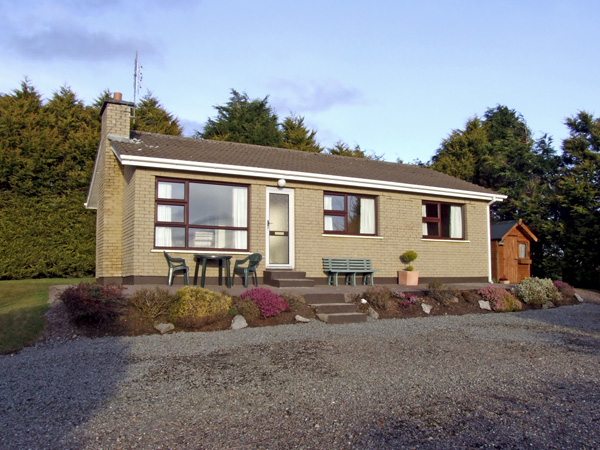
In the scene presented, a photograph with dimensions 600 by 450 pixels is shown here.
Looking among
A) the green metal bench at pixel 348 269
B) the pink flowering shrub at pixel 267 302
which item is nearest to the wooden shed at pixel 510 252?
the green metal bench at pixel 348 269

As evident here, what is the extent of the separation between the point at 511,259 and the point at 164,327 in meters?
13.2

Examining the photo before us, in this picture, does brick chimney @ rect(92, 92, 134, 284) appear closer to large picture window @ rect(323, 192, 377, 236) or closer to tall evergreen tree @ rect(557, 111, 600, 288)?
large picture window @ rect(323, 192, 377, 236)

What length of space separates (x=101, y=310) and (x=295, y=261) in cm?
601

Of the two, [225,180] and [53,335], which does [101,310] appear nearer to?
[53,335]

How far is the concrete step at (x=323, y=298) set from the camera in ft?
33.6

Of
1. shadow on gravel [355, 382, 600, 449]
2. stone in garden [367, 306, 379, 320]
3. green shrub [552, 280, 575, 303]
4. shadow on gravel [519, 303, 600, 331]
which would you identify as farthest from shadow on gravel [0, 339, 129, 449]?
green shrub [552, 280, 575, 303]

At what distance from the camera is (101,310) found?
7988mm

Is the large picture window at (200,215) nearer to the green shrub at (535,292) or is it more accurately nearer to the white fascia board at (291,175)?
the white fascia board at (291,175)

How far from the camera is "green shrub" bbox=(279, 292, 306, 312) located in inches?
376

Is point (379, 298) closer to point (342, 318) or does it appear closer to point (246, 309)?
point (342, 318)

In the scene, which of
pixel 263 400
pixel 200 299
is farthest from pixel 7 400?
pixel 200 299

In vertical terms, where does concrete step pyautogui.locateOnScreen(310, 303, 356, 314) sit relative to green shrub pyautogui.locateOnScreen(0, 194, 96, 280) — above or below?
below

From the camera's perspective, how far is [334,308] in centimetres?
998

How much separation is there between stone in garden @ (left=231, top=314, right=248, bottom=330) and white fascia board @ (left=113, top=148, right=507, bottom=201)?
15.0 ft
